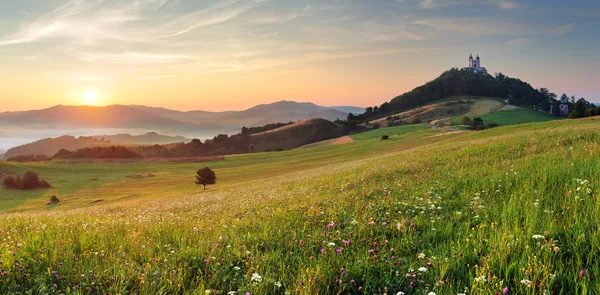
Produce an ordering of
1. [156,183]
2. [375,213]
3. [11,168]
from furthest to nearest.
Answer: [11,168] → [156,183] → [375,213]

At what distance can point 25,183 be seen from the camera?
265 ft

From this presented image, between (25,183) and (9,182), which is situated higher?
(9,182)

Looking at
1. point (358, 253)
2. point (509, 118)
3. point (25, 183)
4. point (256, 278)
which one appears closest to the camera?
point (256, 278)

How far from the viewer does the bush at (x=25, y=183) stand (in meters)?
80.3

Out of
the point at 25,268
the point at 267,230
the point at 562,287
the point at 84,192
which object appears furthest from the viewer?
the point at 84,192

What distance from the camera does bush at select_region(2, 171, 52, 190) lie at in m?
80.3

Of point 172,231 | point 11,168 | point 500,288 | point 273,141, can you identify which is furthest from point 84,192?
point 273,141

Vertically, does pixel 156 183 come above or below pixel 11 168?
below

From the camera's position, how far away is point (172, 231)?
755cm

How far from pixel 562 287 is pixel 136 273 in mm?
5384

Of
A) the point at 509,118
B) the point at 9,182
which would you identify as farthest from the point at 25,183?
the point at 509,118

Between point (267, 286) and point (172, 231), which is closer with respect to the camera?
point (267, 286)

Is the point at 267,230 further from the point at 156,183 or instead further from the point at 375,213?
the point at 156,183

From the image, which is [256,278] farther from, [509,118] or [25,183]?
[509,118]
